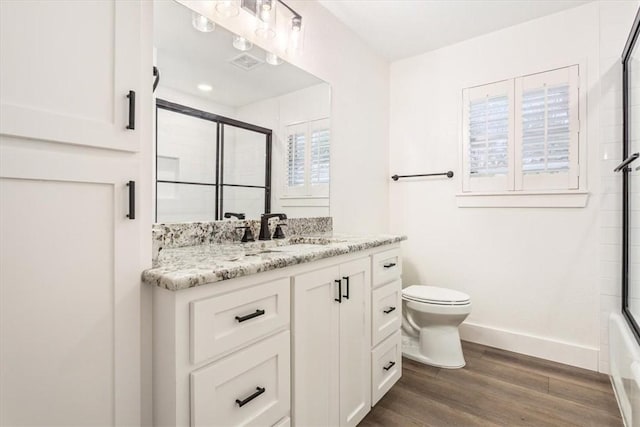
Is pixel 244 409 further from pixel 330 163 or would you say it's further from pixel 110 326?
pixel 330 163

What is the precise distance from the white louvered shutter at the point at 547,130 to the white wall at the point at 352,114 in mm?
1044

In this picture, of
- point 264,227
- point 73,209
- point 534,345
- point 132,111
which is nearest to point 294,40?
point 264,227

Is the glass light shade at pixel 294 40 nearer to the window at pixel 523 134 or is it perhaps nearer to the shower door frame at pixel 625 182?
the window at pixel 523 134

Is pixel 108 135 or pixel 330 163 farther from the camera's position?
pixel 330 163

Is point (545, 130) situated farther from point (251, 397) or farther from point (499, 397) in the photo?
point (251, 397)

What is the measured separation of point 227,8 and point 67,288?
4.64ft

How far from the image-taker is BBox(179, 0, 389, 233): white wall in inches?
84.7

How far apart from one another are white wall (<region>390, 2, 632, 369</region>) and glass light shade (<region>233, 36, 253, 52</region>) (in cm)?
164

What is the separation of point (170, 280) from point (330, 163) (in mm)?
1597

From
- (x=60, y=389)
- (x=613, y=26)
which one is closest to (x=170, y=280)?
(x=60, y=389)

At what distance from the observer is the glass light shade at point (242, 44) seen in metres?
1.64

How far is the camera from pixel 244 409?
98cm

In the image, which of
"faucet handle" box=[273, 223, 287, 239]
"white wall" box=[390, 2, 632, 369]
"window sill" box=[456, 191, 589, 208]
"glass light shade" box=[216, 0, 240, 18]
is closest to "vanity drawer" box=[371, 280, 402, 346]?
"faucet handle" box=[273, 223, 287, 239]

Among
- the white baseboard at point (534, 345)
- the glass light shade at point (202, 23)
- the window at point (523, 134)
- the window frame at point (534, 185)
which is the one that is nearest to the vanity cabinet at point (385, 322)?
the white baseboard at point (534, 345)
